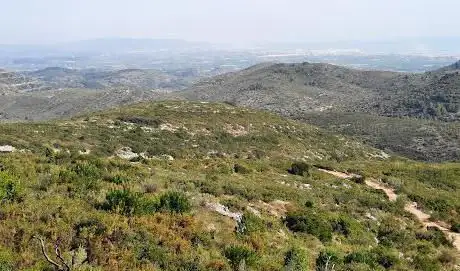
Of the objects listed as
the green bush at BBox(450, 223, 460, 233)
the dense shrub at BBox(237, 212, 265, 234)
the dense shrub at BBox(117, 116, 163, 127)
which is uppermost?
the dense shrub at BBox(237, 212, 265, 234)

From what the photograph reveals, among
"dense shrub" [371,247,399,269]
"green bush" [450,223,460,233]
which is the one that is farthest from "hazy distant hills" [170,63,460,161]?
"dense shrub" [371,247,399,269]

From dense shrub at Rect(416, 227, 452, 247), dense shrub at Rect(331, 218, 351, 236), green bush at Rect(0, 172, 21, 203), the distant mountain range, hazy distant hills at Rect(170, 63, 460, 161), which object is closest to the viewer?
green bush at Rect(0, 172, 21, 203)

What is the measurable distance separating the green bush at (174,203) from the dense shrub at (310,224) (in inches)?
173

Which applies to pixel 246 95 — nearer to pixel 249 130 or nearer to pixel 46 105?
pixel 46 105

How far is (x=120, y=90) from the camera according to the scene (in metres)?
174

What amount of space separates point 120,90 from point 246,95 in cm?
4781

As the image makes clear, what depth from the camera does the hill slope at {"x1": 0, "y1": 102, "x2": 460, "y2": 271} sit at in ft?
35.8

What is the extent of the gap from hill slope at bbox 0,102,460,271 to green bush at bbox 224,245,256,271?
1.3 inches

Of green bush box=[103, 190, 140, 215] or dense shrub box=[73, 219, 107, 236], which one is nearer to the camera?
dense shrub box=[73, 219, 107, 236]

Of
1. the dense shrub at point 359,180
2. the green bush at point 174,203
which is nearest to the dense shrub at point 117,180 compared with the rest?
the green bush at point 174,203

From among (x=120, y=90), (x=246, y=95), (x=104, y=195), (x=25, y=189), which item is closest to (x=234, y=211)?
(x=104, y=195)

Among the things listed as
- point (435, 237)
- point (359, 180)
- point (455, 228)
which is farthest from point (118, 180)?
point (359, 180)

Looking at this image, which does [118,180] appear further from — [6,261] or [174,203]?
[6,261]

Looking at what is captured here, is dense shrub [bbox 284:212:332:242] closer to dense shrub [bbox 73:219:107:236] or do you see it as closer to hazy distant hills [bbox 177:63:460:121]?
dense shrub [bbox 73:219:107:236]
